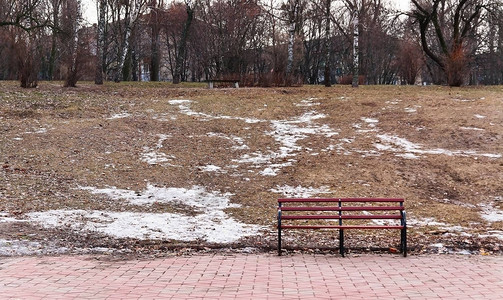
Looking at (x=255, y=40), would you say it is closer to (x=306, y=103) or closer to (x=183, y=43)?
(x=183, y=43)

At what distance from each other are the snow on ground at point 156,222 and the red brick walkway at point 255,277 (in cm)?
129

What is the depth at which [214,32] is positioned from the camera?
4112cm

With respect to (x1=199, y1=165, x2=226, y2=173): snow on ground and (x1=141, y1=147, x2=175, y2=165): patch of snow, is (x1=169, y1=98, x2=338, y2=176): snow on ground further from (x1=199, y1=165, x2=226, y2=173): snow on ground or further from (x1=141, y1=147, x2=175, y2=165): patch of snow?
(x1=141, y1=147, x2=175, y2=165): patch of snow

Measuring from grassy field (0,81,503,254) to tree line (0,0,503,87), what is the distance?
16.8 ft

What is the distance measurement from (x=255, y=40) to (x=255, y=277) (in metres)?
42.2

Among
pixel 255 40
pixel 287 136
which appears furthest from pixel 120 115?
pixel 255 40

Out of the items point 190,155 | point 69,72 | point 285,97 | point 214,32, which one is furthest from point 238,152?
point 214,32

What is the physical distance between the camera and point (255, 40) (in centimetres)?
4694

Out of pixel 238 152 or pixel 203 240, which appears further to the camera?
pixel 238 152

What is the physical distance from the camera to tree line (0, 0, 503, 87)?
26969 millimetres

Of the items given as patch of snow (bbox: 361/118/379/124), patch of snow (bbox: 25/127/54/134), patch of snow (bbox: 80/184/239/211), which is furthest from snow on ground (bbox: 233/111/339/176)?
patch of snow (bbox: 25/127/54/134)

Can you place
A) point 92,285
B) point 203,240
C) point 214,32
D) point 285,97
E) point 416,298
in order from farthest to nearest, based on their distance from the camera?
point 214,32 → point 285,97 → point 203,240 → point 92,285 → point 416,298

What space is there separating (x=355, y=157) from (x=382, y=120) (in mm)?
4512

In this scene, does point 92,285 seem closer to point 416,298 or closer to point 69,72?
point 416,298
